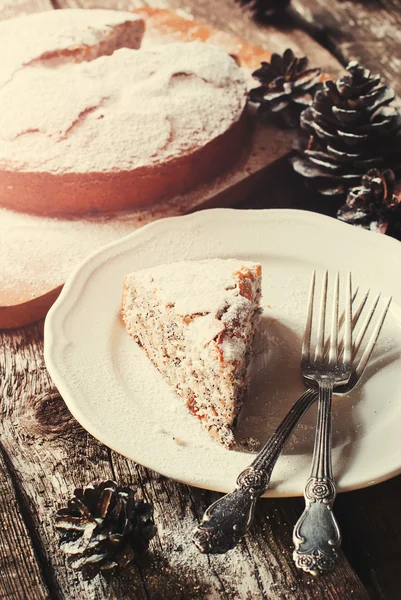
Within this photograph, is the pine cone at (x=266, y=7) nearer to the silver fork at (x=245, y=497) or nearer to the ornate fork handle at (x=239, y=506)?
the silver fork at (x=245, y=497)

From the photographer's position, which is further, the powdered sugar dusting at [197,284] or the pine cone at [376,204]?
the pine cone at [376,204]

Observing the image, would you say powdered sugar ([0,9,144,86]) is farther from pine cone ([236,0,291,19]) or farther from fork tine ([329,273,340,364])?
fork tine ([329,273,340,364])

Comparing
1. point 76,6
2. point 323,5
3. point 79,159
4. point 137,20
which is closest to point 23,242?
point 79,159

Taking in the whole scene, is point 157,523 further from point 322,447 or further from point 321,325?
point 321,325

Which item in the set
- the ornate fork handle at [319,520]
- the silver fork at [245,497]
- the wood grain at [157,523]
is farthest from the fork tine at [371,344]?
the wood grain at [157,523]

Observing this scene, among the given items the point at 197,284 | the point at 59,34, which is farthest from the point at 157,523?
the point at 59,34

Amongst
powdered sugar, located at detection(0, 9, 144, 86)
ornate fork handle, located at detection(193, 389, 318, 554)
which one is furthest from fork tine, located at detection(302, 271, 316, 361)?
powdered sugar, located at detection(0, 9, 144, 86)
